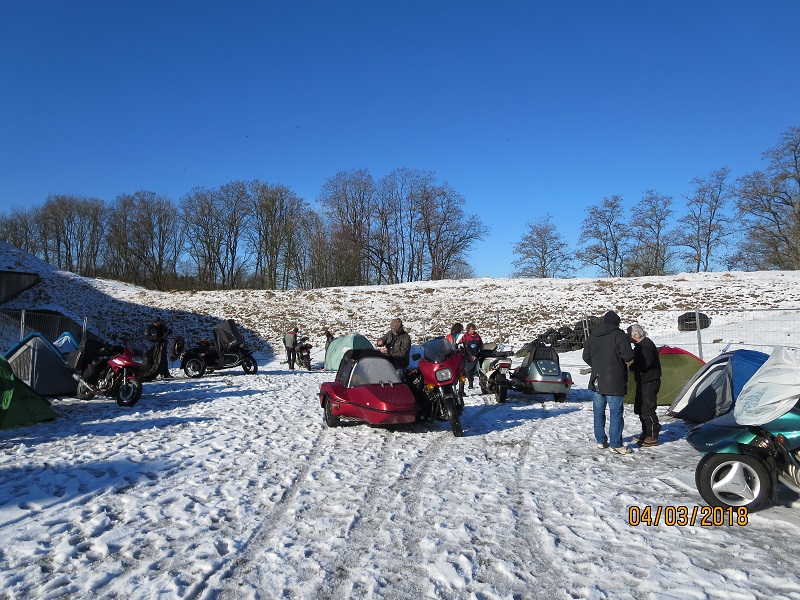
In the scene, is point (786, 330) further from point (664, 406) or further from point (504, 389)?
point (504, 389)

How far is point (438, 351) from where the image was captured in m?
8.53

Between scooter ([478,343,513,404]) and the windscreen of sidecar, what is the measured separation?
3.73 m

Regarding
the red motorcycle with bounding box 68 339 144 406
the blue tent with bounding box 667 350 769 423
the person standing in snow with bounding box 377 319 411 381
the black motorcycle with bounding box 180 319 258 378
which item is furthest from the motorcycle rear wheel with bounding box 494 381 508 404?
the black motorcycle with bounding box 180 319 258 378

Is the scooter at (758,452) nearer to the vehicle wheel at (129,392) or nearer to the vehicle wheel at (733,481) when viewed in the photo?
the vehicle wheel at (733,481)

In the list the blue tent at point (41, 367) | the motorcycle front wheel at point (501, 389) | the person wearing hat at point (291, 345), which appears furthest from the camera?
the person wearing hat at point (291, 345)

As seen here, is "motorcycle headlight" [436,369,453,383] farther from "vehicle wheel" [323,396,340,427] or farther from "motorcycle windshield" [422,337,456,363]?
"vehicle wheel" [323,396,340,427]

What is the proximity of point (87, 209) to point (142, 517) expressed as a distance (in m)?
59.6

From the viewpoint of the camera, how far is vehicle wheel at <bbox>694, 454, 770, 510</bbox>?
14.9 feet

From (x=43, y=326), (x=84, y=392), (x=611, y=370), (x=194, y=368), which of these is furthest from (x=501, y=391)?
(x=43, y=326)

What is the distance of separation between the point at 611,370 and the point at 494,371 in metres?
5.01

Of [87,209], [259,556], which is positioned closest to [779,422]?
[259,556]

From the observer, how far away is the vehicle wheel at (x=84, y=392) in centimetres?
1048

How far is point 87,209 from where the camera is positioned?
180ft

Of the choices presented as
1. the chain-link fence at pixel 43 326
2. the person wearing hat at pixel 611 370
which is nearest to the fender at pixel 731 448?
the person wearing hat at pixel 611 370
